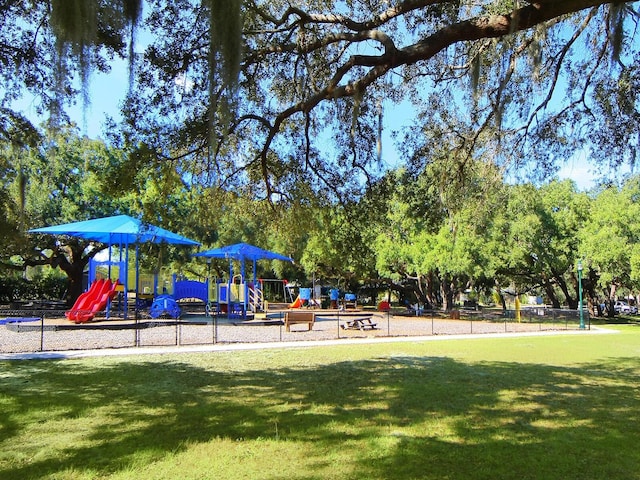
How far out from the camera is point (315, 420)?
588 centimetres

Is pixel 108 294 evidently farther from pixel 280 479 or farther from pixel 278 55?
pixel 280 479

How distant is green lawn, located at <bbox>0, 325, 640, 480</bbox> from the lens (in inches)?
168

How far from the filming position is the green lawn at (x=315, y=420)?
4270 mm

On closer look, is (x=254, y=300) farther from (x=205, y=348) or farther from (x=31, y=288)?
(x=31, y=288)

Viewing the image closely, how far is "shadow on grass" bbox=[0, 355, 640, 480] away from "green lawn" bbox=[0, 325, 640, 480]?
21mm

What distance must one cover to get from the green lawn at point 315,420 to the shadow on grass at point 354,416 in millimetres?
21

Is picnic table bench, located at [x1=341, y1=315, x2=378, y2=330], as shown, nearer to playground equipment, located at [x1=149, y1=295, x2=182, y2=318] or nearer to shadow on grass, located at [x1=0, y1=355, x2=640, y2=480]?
playground equipment, located at [x1=149, y1=295, x2=182, y2=318]

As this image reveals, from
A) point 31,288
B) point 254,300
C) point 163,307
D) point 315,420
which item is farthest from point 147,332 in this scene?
point 31,288

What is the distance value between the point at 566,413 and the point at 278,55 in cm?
707

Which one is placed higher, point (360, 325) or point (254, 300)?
point (254, 300)

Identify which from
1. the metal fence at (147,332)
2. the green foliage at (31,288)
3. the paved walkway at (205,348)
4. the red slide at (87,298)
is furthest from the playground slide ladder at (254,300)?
the green foliage at (31,288)

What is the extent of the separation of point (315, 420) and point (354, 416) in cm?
53

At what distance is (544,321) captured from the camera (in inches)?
1040

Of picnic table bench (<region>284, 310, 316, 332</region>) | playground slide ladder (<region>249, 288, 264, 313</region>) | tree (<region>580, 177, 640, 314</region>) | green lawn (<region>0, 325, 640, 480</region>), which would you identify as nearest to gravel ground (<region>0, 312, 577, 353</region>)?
picnic table bench (<region>284, 310, 316, 332</region>)
